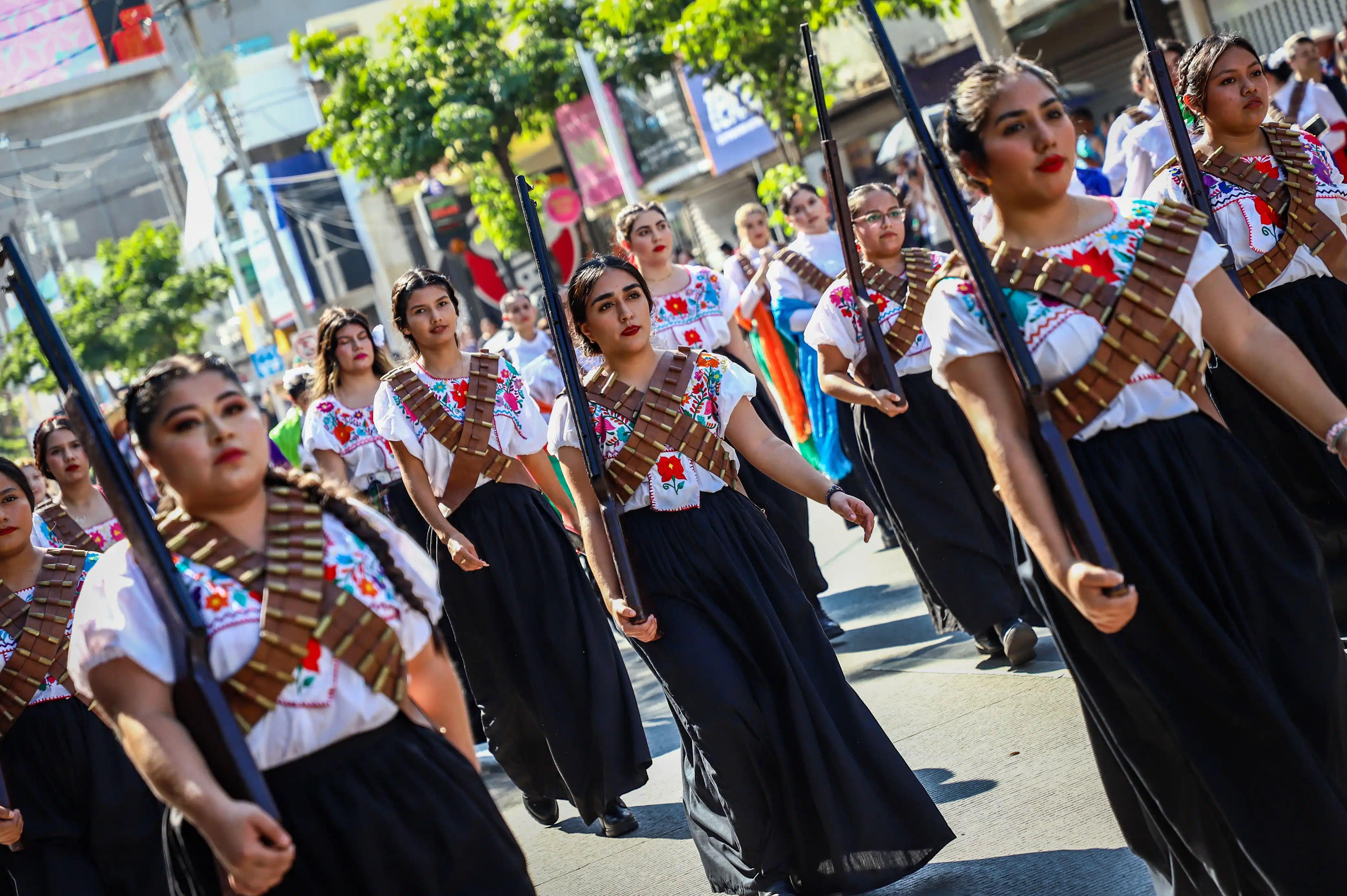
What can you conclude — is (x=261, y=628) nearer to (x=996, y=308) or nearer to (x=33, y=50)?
(x=996, y=308)

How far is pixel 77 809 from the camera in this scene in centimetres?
535

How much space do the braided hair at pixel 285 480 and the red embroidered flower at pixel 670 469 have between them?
1567 millimetres

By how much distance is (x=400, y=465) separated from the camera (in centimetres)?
664

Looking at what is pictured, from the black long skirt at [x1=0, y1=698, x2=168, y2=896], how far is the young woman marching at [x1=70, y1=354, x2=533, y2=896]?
7.45 ft

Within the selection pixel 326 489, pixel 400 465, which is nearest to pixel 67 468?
pixel 400 465

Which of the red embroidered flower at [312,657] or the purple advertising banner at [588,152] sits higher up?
the purple advertising banner at [588,152]

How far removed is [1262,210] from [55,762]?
15.5ft

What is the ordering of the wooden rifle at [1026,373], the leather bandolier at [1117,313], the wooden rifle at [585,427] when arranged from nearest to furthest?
the wooden rifle at [1026,373] → the leather bandolier at [1117,313] → the wooden rifle at [585,427]

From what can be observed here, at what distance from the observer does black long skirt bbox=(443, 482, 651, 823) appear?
20.3 feet

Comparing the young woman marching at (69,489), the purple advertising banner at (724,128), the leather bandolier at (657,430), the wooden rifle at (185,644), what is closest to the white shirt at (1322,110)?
the leather bandolier at (657,430)

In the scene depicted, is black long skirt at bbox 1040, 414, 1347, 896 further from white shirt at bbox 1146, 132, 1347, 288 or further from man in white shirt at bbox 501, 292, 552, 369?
man in white shirt at bbox 501, 292, 552, 369

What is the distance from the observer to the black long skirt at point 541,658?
620cm

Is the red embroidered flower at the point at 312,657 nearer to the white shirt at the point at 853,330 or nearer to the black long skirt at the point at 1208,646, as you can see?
the black long skirt at the point at 1208,646

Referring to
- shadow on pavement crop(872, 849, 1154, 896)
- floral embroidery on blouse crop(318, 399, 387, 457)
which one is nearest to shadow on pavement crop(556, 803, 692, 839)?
shadow on pavement crop(872, 849, 1154, 896)
